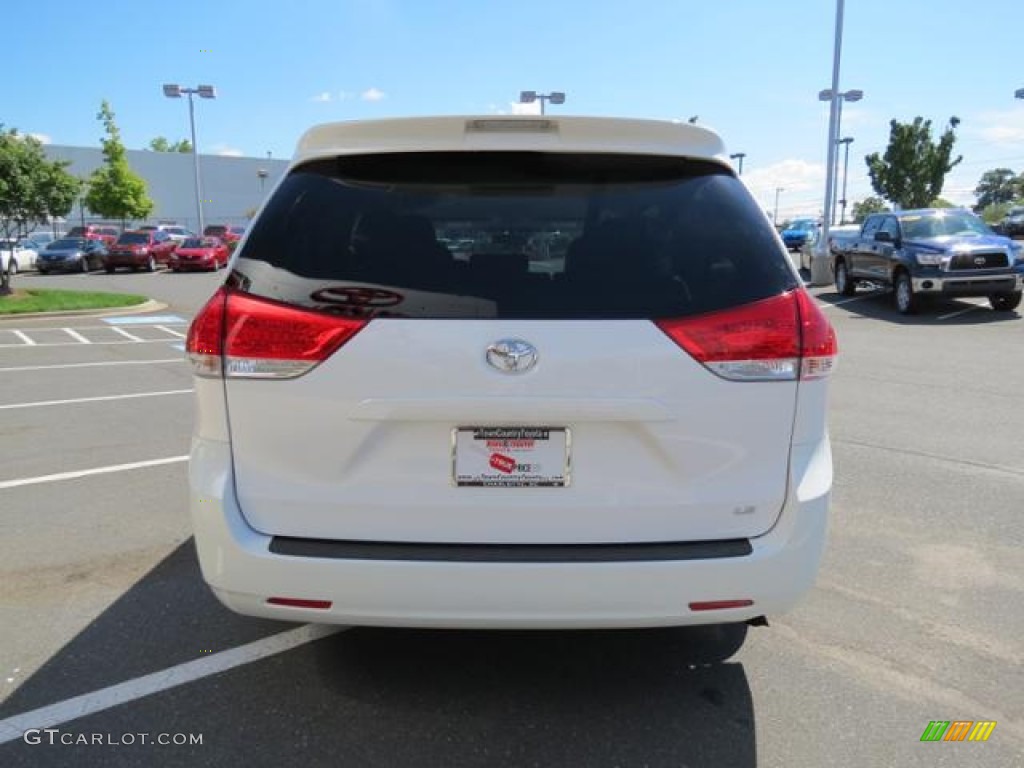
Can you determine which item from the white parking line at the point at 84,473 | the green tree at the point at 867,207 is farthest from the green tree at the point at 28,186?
the green tree at the point at 867,207

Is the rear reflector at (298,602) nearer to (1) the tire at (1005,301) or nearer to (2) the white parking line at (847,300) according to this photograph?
(1) the tire at (1005,301)

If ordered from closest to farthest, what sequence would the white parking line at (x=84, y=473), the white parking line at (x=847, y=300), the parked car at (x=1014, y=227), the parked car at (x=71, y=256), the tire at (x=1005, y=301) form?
1. the white parking line at (x=84, y=473)
2. the tire at (x=1005, y=301)
3. the white parking line at (x=847, y=300)
4. the parked car at (x=71, y=256)
5. the parked car at (x=1014, y=227)

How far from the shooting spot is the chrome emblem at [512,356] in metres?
2.50

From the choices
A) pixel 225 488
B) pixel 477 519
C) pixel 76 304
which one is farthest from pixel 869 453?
pixel 76 304

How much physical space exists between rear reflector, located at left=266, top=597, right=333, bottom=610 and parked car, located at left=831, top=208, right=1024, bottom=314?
590 inches

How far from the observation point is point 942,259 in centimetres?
1504

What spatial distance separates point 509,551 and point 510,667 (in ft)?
2.97

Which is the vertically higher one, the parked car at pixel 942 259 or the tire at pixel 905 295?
the parked car at pixel 942 259

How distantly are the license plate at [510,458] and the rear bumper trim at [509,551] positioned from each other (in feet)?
0.65

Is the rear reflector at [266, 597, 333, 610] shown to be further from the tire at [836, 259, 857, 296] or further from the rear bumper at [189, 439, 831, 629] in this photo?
the tire at [836, 259, 857, 296]

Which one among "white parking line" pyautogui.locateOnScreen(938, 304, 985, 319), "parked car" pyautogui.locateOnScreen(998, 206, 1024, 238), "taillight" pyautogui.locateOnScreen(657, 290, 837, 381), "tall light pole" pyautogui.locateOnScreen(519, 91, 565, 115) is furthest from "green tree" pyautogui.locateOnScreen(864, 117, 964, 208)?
"taillight" pyautogui.locateOnScreen(657, 290, 837, 381)

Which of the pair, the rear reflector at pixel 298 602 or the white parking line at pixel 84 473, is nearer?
the rear reflector at pixel 298 602

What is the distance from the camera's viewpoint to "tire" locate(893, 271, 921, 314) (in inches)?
611

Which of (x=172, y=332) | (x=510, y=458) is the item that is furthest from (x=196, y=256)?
(x=510, y=458)
